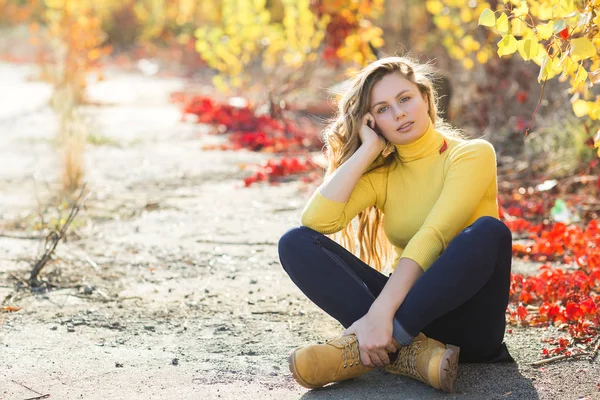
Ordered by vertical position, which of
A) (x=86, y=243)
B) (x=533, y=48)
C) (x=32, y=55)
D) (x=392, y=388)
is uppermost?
(x=533, y=48)

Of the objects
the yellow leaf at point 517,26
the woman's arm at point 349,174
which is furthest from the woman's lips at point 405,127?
the yellow leaf at point 517,26

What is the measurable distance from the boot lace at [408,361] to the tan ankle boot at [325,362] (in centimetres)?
12

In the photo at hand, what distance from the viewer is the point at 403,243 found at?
3164 millimetres

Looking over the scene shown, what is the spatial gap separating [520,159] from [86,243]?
347 cm

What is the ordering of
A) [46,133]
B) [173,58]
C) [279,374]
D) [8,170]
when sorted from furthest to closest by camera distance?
[173,58] < [46,133] < [8,170] < [279,374]

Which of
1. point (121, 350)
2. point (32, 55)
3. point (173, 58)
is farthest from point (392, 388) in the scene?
point (32, 55)

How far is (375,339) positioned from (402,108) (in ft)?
2.81

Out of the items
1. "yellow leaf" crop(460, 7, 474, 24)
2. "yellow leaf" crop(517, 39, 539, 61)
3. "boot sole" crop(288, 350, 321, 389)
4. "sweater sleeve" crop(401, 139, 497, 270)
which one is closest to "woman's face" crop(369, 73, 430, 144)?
"sweater sleeve" crop(401, 139, 497, 270)

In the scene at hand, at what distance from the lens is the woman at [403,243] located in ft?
9.01

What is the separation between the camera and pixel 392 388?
9.29ft

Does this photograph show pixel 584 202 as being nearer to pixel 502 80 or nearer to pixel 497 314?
pixel 497 314

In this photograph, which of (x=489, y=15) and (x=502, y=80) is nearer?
(x=489, y=15)

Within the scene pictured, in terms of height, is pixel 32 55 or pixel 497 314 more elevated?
pixel 497 314

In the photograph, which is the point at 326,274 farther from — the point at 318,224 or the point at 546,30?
the point at 546,30
